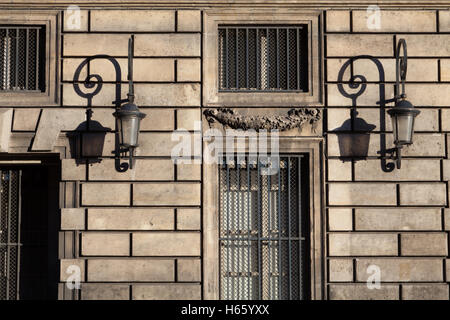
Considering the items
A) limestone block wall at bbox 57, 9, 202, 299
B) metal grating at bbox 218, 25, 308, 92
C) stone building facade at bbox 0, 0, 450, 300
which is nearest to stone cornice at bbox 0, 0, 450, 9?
stone building facade at bbox 0, 0, 450, 300

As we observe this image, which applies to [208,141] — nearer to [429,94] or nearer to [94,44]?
[94,44]

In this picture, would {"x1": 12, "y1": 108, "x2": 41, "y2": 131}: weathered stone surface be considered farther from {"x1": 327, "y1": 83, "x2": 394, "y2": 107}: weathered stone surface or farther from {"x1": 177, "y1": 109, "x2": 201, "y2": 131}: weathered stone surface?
{"x1": 327, "y1": 83, "x2": 394, "y2": 107}: weathered stone surface

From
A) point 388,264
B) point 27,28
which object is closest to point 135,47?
point 27,28

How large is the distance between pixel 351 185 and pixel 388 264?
58.6 inches

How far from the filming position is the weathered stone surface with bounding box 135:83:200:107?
12.4 meters

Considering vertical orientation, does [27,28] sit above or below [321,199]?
above

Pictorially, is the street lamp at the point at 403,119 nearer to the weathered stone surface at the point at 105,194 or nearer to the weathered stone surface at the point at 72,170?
the weathered stone surface at the point at 105,194

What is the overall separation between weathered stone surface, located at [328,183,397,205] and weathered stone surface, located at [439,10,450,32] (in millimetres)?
2938

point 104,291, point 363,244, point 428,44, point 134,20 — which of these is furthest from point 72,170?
point 428,44

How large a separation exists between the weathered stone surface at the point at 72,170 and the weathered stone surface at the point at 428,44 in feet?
19.8

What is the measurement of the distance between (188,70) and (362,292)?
4.88m

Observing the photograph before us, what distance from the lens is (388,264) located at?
39.9 feet

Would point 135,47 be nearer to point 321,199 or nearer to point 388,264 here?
point 321,199

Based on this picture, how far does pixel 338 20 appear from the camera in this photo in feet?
41.2
